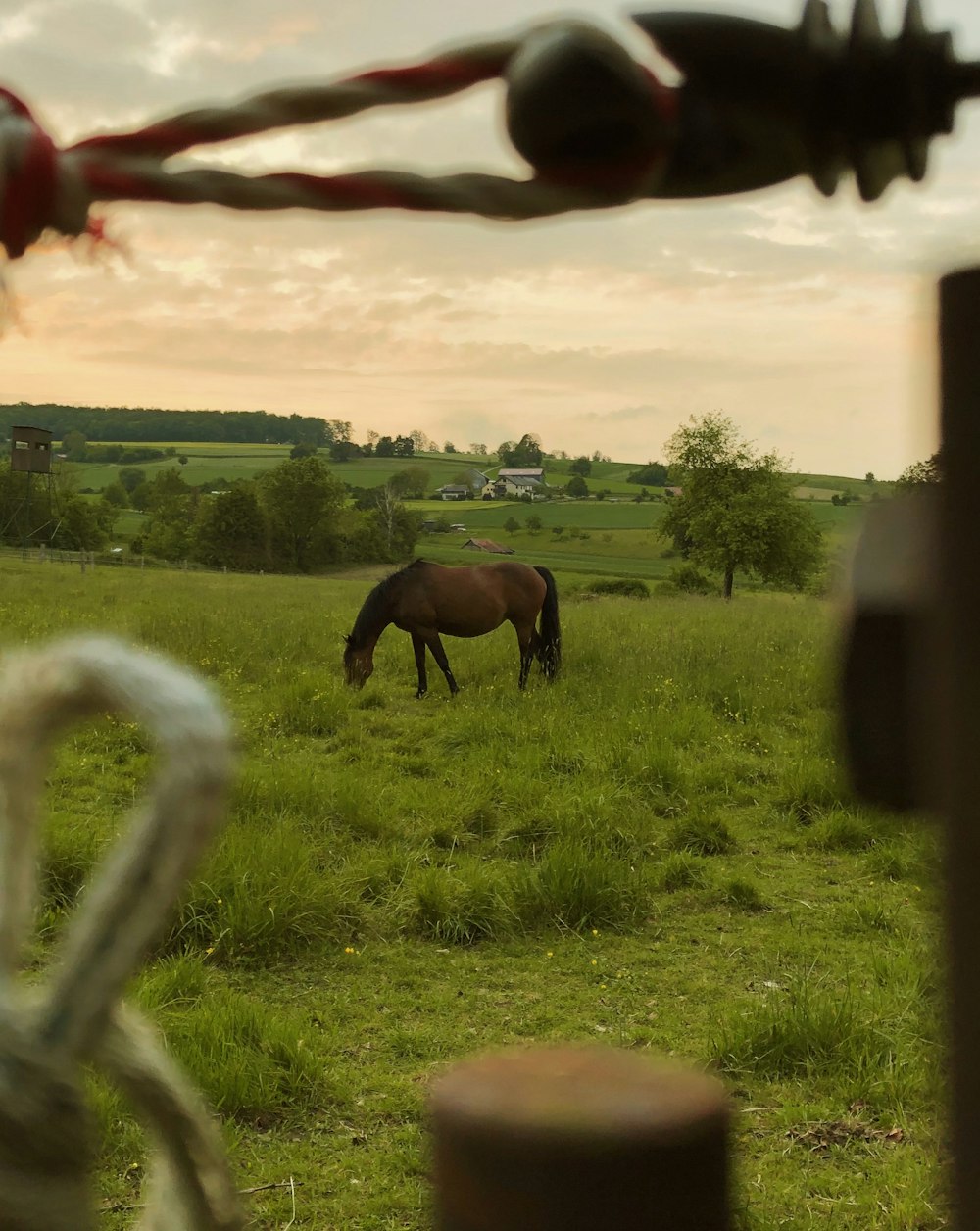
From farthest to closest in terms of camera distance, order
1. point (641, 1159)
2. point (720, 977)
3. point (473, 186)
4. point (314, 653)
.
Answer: point (314, 653), point (720, 977), point (473, 186), point (641, 1159)

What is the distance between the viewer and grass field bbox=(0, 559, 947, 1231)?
9.09 ft

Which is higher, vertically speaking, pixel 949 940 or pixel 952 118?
pixel 952 118

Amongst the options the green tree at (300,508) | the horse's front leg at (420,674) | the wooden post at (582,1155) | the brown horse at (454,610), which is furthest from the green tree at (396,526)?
the wooden post at (582,1155)

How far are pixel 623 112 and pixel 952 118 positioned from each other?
0.42ft

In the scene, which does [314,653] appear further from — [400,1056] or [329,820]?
[400,1056]

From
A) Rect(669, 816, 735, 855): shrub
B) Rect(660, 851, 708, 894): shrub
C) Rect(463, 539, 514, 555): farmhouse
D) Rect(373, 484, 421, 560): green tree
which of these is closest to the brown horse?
Rect(669, 816, 735, 855): shrub

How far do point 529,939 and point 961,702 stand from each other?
12.9 ft

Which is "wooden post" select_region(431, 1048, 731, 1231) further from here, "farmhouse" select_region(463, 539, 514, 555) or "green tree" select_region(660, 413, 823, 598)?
"green tree" select_region(660, 413, 823, 598)

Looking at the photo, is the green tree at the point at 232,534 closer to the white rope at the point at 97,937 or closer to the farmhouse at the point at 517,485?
the farmhouse at the point at 517,485

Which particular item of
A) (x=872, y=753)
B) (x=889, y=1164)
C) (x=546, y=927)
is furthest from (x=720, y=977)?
(x=872, y=753)

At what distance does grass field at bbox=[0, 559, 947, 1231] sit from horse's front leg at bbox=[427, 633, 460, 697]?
7.54 ft

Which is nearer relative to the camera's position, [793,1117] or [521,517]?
[793,1117]

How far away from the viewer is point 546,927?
4188 millimetres

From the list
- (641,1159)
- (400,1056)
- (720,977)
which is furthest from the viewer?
(720,977)
